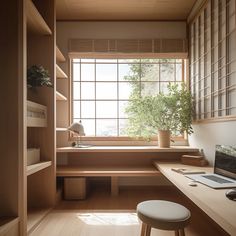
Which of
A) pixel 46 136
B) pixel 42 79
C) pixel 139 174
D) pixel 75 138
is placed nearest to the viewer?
pixel 42 79

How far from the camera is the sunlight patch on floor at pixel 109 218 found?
90.7 inches

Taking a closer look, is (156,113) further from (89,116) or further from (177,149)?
(89,116)

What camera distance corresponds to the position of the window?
3.63 m

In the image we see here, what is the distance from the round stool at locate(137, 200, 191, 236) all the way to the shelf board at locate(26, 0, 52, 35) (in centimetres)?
183

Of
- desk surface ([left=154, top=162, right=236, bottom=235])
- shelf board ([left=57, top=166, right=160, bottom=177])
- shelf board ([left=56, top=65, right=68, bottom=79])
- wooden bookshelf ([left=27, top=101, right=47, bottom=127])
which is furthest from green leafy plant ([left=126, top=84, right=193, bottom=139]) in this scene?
desk surface ([left=154, top=162, right=236, bottom=235])

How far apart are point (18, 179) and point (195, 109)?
2330 mm

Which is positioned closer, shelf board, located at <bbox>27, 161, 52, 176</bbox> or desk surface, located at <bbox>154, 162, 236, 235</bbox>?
desk surface, located at <bbox>154, 162, 236, 235</bbox>

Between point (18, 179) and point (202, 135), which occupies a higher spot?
point (202, 135)

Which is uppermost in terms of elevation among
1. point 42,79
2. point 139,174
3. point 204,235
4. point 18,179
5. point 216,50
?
point 216,50

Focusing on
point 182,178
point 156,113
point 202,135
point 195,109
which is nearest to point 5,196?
point 182,178

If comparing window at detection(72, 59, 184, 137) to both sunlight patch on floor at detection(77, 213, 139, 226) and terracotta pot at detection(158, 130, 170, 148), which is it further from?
sunlight patch on floor at detection(77, 213, 139, 226)

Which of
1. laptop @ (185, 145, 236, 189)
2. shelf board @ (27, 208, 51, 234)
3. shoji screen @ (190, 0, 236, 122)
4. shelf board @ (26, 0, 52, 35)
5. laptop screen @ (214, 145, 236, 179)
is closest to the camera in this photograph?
laptop @ (185, 145, 236, 189)

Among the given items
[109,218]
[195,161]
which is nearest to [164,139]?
[195,161]

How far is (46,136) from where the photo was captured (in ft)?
8.80
